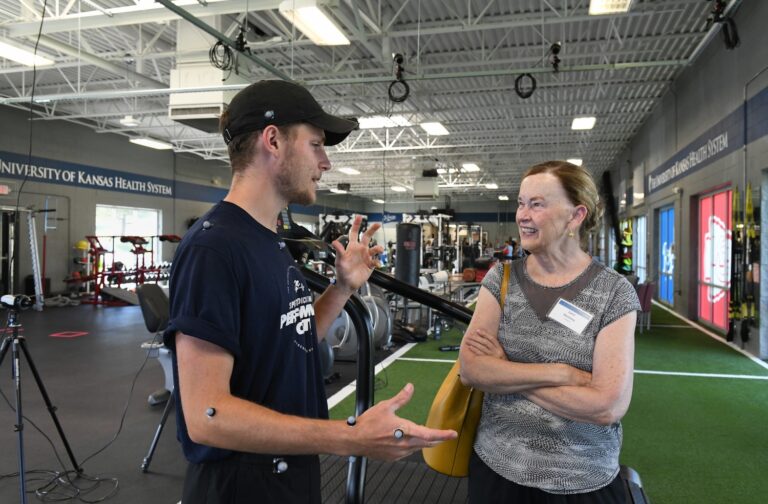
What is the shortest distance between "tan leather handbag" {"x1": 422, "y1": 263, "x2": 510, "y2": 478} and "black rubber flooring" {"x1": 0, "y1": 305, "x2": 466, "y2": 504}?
3.88ft

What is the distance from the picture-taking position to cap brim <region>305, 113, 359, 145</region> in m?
1.10

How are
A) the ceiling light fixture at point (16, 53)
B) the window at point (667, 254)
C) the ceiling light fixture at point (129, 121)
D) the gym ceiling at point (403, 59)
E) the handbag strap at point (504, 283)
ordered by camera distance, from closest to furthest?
the handbag strap at point (504, 283)
the ceiling light fixture at point (16, 53)
the gym ceiling at point (403, 59)
the window at point (667, 254)
the ceiling light fixture at point (129, 121)

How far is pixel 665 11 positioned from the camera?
728 cm

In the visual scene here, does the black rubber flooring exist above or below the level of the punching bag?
below

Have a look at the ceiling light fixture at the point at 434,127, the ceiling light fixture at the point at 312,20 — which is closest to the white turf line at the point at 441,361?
the ceiling light fixture at the point at 312,20

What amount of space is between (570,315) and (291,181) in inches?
31.0

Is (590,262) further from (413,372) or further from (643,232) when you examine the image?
(643,232)

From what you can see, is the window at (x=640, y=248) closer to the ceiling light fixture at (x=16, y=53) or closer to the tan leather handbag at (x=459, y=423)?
the ceiling light fixture at (x=16, y=53)

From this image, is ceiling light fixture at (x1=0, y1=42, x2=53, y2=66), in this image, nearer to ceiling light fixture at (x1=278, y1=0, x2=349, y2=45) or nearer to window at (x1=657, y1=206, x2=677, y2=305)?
ceiling light fixture at (x1=278, y1=0, x2=349, y2=45)

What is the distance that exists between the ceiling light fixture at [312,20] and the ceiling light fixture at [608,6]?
294 centimetres

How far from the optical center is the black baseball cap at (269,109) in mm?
1047

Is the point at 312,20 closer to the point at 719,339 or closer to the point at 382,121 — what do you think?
the point at 382,121

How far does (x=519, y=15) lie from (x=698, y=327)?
19.0 feet

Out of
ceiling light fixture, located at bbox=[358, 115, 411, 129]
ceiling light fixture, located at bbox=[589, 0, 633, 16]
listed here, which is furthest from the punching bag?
ceiling light fixture, located at bbox=[358, 115, 411, 129]
